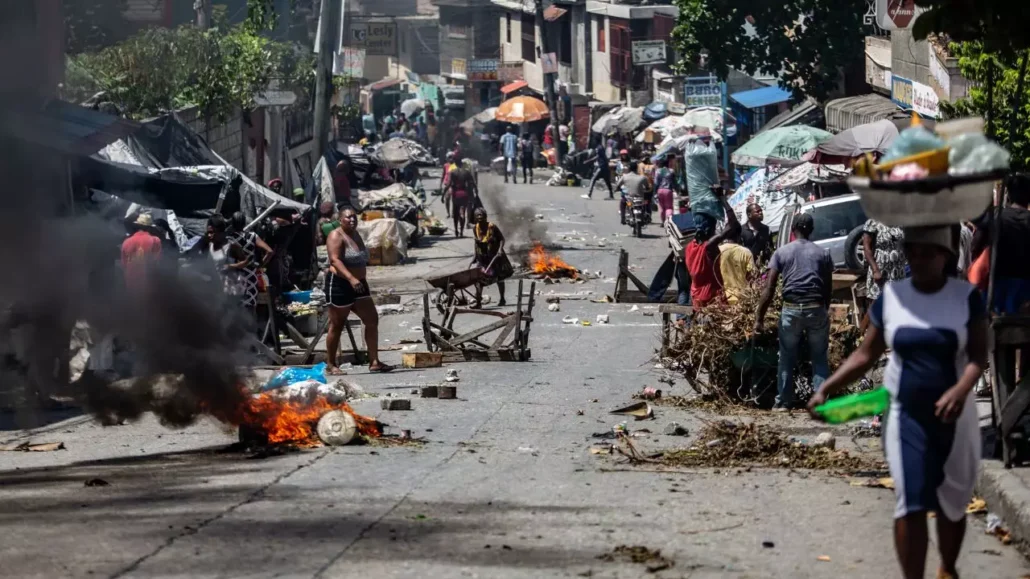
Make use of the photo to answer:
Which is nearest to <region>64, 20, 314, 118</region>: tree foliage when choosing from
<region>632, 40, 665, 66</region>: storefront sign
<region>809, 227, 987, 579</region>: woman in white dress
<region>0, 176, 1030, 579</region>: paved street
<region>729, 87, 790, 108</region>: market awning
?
<region>0, 176, 1030, 579</region>: paved street

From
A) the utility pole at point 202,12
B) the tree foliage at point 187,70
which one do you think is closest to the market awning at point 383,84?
the tree foliage at point 187,70

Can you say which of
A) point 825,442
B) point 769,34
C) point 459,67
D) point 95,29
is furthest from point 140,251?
point 459,67

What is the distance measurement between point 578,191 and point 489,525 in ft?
122

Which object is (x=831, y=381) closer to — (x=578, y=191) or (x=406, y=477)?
(x=406, y=477)

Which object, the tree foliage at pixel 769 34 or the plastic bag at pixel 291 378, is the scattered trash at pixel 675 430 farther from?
the tree foliage at pixel 769 34

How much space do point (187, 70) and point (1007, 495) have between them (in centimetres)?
1963

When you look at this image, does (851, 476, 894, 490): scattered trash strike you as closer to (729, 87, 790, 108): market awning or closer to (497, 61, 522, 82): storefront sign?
(729, 87, 790, 108): market awning

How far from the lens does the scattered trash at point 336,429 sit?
28.8 feet

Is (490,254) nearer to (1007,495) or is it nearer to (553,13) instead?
(1007,495)

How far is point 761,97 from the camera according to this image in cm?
3984

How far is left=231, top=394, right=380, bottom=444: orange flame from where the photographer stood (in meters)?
8.87

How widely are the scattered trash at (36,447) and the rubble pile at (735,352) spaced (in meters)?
4.69

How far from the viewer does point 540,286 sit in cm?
2200

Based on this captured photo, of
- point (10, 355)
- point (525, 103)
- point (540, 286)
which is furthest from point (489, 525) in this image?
point (525, 103)
